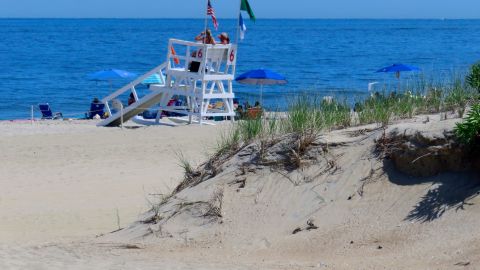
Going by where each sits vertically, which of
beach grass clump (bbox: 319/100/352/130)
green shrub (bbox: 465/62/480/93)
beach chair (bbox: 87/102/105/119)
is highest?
green shrub (bbox: 465/62/480/93)

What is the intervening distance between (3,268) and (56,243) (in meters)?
1.24

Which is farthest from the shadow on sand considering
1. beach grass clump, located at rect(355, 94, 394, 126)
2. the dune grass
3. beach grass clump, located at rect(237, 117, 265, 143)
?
beach grass clump, located at rect(237, 117, 265, 143)

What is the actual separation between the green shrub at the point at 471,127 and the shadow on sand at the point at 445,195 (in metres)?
0.34

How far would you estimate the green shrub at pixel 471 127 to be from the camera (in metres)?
6.89

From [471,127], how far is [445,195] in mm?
611

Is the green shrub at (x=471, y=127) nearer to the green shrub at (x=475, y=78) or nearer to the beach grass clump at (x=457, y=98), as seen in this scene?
the beach grass clump at (x=457, y=98)

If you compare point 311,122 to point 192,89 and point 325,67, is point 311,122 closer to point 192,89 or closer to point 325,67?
point 192,89

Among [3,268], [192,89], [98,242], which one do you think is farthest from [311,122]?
[192,89]

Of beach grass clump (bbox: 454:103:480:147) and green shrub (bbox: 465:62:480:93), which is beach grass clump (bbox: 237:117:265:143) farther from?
beach grass clump (bbox: 454:103:480:147)

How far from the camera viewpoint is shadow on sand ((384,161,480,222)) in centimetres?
698

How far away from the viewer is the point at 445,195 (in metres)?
7.12

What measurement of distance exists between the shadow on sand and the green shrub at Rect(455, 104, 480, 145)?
13.4 inches

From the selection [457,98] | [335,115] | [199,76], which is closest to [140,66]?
[199,76]
